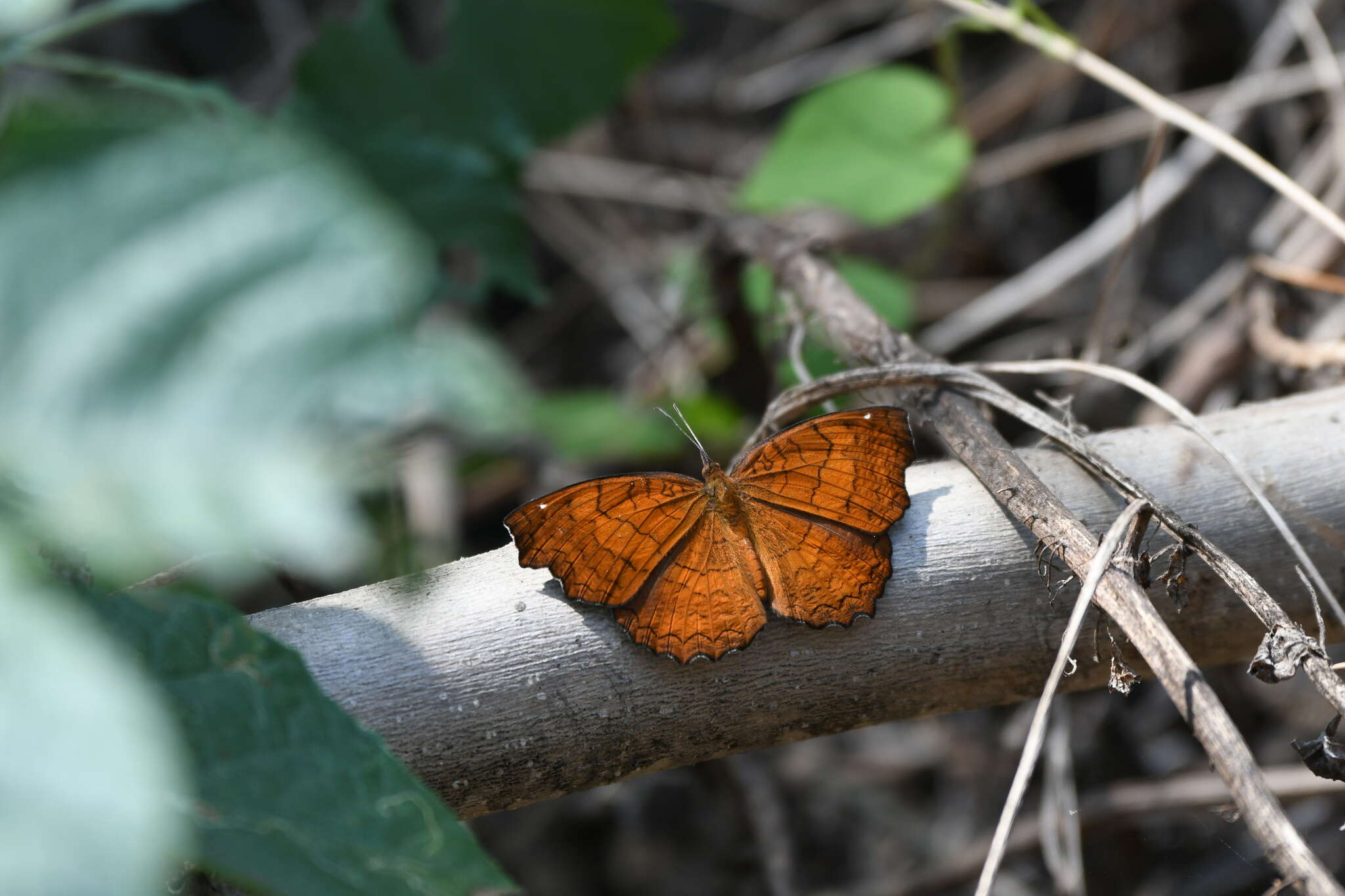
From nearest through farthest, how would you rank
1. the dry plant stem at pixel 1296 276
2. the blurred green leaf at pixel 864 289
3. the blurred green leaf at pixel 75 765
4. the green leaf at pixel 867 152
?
the blurred green leaf at pixel 75 765, the dry plant stem at pixel 1296 276, the blurred green leaf at pixel 864 289, the green leaf at pixel 867 152

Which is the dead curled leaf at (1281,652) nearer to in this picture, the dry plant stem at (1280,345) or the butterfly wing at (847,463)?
Result: the butterfly wing at (847,463)

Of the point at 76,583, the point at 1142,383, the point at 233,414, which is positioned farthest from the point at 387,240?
the point at 1142,383

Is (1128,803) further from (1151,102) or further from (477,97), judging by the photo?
(477,97)

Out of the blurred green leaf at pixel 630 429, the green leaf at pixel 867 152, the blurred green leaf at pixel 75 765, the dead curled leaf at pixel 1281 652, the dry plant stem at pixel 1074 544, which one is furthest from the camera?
the green leaf at pixel 867 152

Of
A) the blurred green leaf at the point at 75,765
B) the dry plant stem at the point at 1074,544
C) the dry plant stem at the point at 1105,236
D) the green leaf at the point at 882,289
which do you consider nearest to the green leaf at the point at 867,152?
the green leaf at the point at 882,289

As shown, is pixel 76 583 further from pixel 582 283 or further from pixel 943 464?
pixel 582 283

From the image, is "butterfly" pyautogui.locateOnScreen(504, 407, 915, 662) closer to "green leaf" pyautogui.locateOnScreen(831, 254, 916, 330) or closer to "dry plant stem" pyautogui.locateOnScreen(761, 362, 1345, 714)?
"dry plant stem" pyautogui.locateOnScreen(761, 362, 1345, 714)
